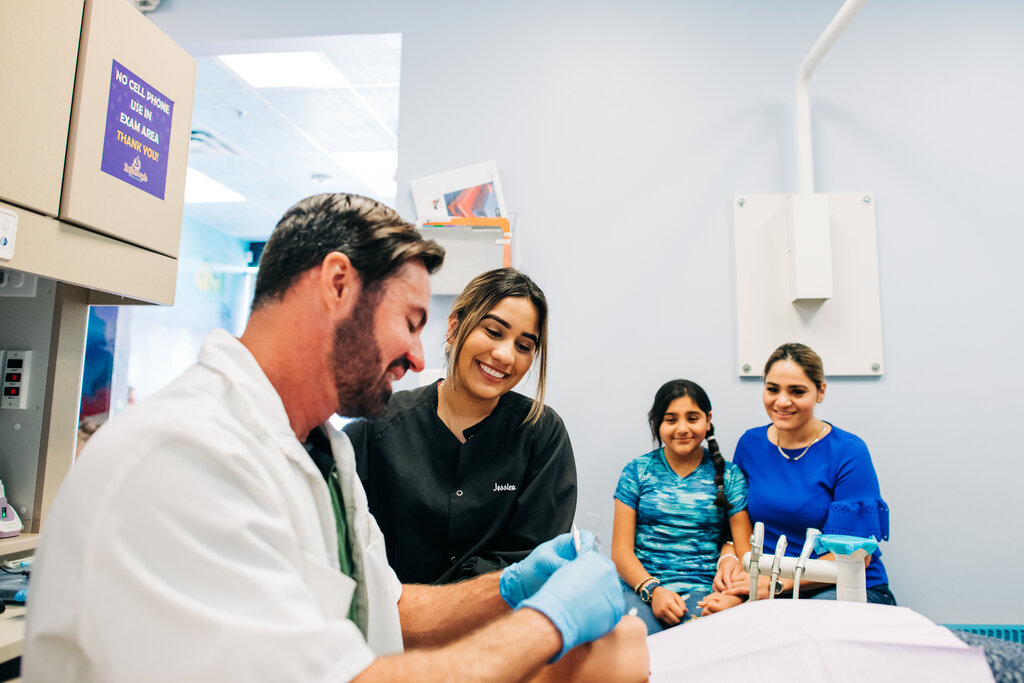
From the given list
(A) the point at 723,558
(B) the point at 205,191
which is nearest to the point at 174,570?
(A) the point at 723,558

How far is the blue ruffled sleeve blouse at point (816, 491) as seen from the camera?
1766 mm

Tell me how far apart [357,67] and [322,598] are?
2.70 metres

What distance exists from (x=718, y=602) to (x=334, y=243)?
1338 mm

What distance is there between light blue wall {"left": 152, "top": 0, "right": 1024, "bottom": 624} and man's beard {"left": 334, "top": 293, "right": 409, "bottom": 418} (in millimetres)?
1342

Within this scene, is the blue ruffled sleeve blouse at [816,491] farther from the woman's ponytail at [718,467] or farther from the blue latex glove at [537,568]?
the blue latex glove at [537,568]

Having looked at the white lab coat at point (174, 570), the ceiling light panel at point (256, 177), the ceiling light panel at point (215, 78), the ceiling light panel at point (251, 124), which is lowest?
the white lab coat at point (174, 570)

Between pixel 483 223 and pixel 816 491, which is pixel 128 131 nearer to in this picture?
pixel 483 223

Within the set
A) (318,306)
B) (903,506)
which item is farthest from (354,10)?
(903,506)

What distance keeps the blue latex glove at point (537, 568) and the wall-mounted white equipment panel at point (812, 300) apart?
3.97 feet

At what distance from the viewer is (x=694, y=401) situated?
75.5 inches

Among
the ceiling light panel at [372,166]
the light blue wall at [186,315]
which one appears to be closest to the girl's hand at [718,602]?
the ceiling light panel at [372,166]

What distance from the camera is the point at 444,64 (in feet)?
7.44

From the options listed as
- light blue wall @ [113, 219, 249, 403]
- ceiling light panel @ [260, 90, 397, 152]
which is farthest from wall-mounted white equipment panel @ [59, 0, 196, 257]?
light blue wall @ [113, 219, 249, 403]

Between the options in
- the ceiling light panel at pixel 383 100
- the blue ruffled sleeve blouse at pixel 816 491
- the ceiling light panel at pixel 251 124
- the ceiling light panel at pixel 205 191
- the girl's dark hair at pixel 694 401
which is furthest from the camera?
the ceiling light panel at pixel 205 191
